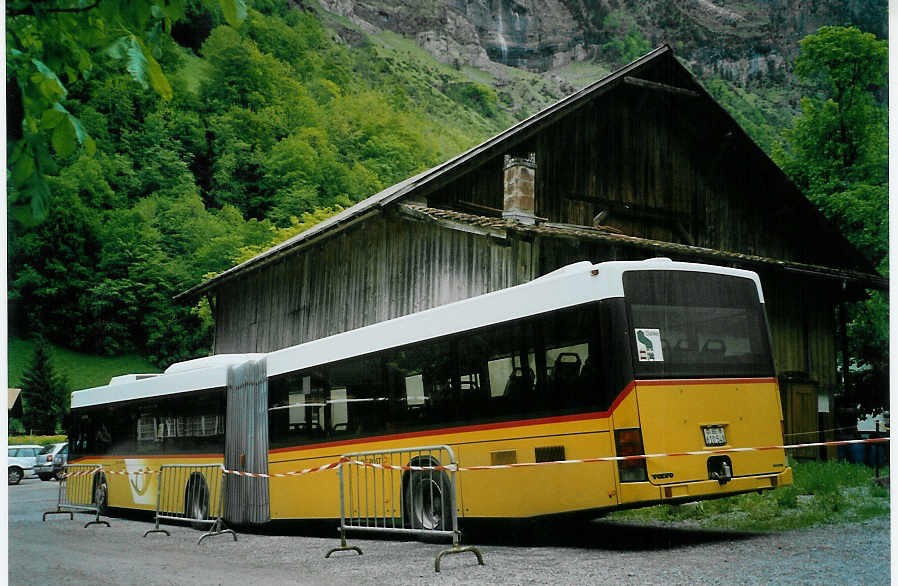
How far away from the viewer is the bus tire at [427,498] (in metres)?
7.77

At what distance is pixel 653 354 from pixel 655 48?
372cm

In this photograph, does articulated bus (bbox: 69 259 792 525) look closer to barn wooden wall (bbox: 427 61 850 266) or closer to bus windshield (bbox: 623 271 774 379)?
bus windshield (bbox: 623 271 774 379)

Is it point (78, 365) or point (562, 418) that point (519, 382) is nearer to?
point (562, 418)

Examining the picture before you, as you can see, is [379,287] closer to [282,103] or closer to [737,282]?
[282,103]

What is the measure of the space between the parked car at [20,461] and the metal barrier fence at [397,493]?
2.72 metres

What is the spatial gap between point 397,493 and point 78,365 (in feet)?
9.91

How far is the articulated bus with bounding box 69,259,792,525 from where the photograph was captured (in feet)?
21.7

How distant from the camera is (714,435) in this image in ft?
22.2

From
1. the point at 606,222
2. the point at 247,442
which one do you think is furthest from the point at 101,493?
the point at 606,222

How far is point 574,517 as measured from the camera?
6.89 metres

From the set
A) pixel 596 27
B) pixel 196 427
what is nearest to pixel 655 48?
pixel 596 27

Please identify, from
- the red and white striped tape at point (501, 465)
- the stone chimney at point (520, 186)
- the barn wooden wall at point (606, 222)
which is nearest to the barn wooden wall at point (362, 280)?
the barn wooden wall at point (606, 222)

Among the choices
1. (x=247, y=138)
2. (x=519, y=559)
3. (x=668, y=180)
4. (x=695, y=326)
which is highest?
(x=247, y=138)

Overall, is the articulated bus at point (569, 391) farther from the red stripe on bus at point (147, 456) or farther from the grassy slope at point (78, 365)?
the red stripe on bus at point (147, 456)
